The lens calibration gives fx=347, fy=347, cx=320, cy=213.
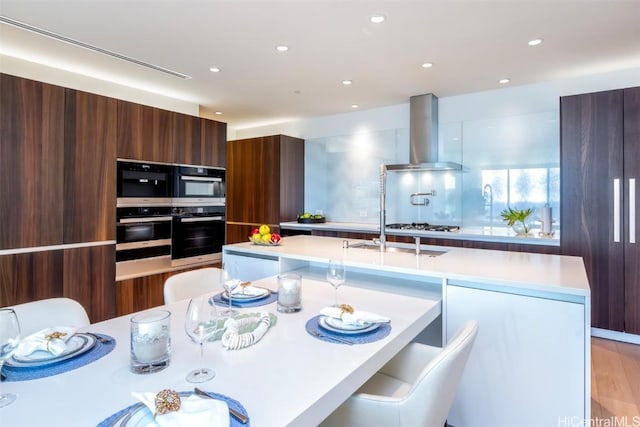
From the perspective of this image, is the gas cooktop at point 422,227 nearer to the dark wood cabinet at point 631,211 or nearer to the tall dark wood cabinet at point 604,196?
the tall dark wood cabinet at point 604,196

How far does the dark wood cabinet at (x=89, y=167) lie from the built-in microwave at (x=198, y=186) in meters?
0.64

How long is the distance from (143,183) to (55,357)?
8.92ft

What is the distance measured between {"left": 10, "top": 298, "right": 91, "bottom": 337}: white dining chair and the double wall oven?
2.04 meters

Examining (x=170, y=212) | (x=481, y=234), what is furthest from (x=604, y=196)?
(x=170, y=212)

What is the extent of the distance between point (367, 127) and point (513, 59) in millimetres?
2180

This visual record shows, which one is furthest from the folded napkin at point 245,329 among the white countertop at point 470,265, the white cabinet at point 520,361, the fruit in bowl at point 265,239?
the fruit in bowl at point 265,239

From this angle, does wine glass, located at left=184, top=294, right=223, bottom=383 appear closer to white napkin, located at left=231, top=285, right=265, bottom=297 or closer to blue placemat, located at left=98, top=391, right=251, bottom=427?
blue placemat, located at left=98, top=391, right=251, bottom=427

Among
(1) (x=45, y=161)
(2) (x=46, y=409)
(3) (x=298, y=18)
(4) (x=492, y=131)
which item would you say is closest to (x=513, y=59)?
(4) (x=492, y=131)

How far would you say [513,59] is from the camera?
10.2 feet

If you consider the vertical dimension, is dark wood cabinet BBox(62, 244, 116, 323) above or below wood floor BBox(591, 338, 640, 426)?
above

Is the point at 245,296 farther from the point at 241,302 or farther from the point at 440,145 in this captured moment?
the point at 440,145

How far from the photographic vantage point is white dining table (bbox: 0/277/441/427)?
757 millimetres

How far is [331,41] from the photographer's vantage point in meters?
2.73

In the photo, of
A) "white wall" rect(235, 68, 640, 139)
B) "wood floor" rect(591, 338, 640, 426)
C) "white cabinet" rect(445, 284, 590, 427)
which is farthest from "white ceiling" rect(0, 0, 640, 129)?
"wood floor" rect(591, 338, 640, 426)
